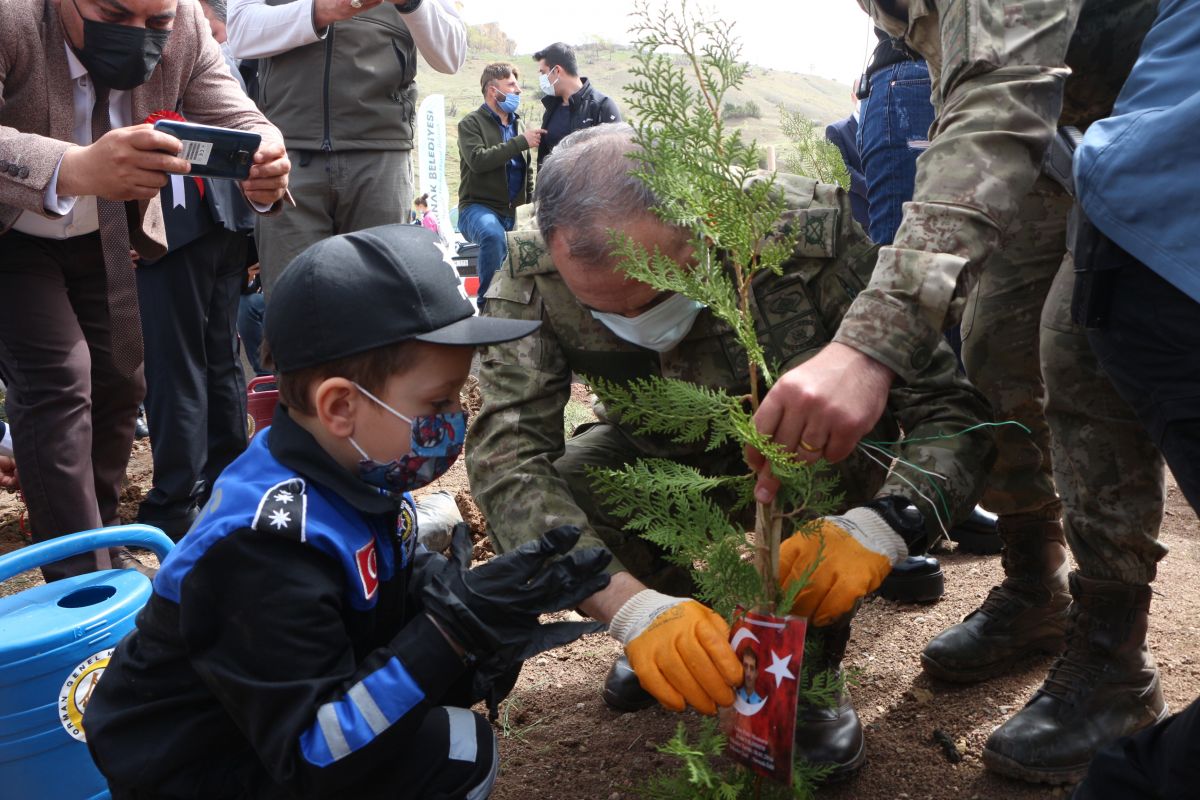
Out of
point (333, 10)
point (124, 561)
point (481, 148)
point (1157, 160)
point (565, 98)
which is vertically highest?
point (1157, 160)

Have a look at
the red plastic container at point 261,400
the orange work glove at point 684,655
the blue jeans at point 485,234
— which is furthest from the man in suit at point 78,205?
the blue jeans at point 485,234

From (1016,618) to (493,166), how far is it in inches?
251

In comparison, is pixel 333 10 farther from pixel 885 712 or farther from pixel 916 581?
pixel 885 712

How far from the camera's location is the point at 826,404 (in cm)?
170

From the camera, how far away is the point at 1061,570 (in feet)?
9.25

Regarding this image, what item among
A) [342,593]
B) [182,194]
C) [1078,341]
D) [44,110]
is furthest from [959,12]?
[182,194]

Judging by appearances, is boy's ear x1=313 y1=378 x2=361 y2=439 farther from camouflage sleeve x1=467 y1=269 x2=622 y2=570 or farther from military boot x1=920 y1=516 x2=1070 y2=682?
military boot x1=920 y1=516 x2=1070 y2=682

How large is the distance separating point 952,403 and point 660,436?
861 mm

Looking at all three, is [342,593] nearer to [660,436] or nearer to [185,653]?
[185,653]

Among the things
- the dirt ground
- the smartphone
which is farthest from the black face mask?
the dirt ground

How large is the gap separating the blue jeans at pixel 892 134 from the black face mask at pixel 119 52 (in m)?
2.61

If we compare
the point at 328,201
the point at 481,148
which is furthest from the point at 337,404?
the point at 481,148

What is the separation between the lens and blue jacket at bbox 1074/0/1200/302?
1.48 metres

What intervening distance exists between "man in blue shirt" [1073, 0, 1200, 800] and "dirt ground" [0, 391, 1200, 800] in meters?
0.78
